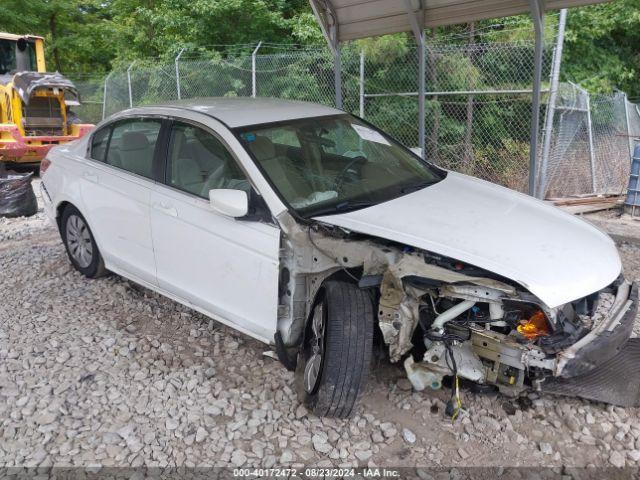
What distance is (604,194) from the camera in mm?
9273

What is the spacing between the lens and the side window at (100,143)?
4.82 m

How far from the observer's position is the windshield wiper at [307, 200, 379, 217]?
11.3 feet

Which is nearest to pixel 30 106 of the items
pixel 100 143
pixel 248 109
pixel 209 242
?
pixel 100 143

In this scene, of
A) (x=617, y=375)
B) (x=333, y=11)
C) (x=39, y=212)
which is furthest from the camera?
(x=39, y=212)

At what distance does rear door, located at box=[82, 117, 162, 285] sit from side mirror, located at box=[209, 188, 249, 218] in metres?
0.95

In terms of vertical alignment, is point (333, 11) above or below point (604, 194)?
above

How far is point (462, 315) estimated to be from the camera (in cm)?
306

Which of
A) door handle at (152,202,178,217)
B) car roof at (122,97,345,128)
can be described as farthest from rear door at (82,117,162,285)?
car roof at (122,97,345,128)

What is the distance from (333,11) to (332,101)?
160 inches

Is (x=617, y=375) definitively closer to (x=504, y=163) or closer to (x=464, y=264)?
(x=464, y=264)

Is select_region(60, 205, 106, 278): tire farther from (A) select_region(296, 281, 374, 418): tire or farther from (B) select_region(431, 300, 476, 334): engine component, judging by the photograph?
(B) select_region(431, 300, 476, 334): engine component

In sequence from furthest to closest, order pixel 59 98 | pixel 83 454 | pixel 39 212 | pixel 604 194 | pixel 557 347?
1. pixel 59 98
2. pixel 604 194
3. pixel 39 212
4. pixel 83 454
5. pixel 557 347

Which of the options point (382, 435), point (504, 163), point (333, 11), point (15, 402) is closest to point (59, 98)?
point (333, 11)

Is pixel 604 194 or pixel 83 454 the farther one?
pixel 604 194
